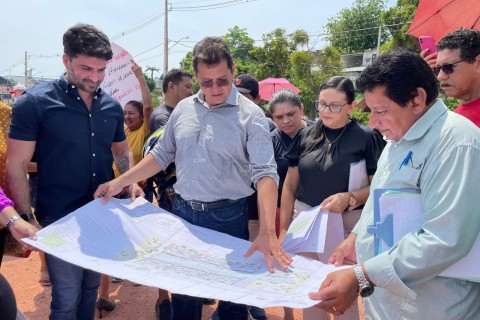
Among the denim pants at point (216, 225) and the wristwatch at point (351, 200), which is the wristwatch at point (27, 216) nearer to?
the denim pants at point (216, 225)

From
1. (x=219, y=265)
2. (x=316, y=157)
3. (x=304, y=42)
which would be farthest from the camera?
(x=304, y=42)

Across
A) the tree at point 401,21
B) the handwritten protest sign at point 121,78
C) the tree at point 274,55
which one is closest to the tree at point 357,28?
the tree at point 401,21

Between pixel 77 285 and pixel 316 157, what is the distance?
5.29 ft

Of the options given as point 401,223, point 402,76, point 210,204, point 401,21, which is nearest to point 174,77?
point 210,204

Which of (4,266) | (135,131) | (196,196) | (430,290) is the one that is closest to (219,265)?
(196,196)

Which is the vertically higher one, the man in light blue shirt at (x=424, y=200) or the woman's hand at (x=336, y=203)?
the man in light blue shirt at (x=424, y=200)

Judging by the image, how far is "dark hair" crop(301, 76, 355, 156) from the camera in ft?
8.56

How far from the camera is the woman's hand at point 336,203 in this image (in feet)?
7.73

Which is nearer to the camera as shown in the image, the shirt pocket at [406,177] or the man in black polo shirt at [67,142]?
the shirt pocket at [406,177]

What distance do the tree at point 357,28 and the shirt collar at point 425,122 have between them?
47.3 m

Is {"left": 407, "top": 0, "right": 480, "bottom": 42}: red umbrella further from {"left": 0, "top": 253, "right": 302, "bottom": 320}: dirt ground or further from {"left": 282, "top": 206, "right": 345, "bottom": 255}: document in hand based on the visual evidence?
{"left": 0, "top": 253, "right": 302, "bottom": 320}: dirt ground

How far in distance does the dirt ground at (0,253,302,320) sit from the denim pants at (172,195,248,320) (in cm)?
115

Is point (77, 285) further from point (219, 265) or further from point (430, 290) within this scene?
point (430, 290)

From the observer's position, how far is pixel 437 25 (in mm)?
3410
